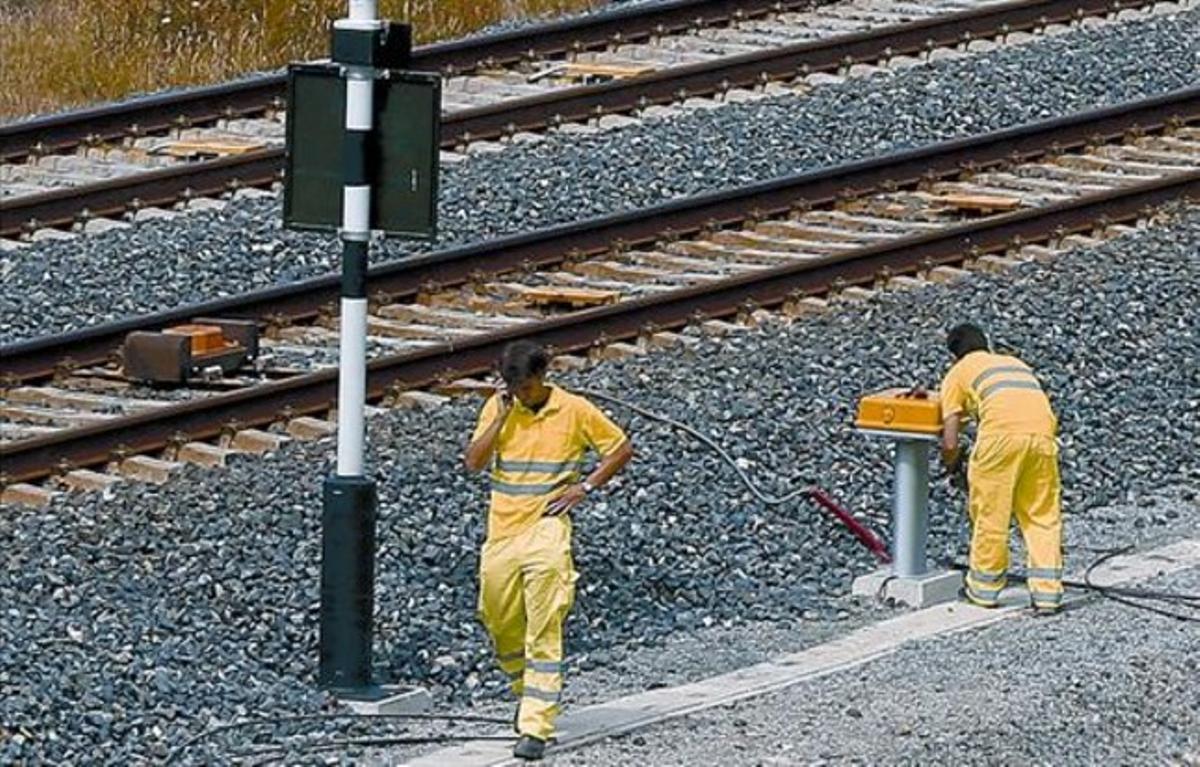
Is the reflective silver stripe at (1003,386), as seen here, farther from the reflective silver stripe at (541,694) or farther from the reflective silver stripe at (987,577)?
the reflective silver stripe at (541,694)

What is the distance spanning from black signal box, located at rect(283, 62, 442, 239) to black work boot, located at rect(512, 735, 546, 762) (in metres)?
2.01

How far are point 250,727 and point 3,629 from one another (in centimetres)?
108

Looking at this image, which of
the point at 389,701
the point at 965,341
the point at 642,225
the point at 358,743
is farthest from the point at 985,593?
the point at 642,225

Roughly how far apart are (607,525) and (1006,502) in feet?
5.69

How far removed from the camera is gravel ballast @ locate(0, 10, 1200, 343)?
674 inches

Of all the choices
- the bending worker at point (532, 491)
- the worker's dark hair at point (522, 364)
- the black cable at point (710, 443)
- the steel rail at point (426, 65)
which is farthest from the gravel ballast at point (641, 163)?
the worker's dark hair at point (522, 364)

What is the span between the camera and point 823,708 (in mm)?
11352

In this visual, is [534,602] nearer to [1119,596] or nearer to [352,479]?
[352,479]

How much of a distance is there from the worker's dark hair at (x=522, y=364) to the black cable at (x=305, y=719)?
1.31m

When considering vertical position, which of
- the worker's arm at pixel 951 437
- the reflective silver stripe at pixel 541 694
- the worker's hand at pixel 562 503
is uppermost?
the worker's hand at pixel 562 503

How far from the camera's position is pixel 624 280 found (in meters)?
17.4

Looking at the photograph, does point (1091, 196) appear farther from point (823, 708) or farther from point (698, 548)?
point (823, 708)

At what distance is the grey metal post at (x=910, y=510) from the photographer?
13227mm

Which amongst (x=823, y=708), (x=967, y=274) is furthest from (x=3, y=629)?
(x=967, y=274)
